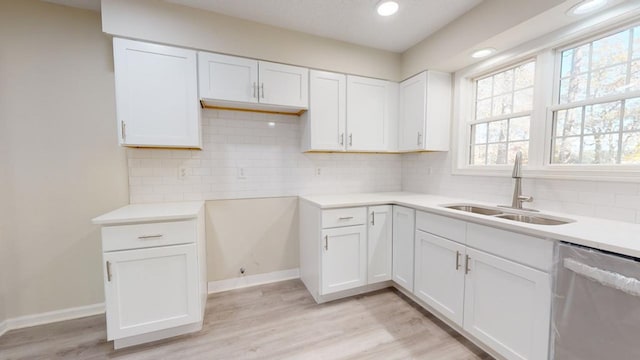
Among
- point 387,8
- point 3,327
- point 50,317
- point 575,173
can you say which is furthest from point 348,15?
point 3,327

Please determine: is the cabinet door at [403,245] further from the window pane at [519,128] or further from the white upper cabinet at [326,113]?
the window pane at [519,128]

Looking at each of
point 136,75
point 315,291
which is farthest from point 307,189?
point 136,75

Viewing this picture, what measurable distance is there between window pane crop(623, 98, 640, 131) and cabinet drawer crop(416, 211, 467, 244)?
1088mm

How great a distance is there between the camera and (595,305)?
1053 mm

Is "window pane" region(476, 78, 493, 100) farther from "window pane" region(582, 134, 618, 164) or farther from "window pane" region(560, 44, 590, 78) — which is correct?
"window pane" region(582, 134, 618, 164)

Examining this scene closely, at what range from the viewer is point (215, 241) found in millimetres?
2428

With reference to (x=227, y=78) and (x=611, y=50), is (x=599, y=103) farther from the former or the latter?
(x=227, y=78)

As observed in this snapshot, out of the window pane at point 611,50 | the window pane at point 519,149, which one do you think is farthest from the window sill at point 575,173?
the window pane at point 611,50

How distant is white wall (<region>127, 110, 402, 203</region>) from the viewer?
220 centimetres

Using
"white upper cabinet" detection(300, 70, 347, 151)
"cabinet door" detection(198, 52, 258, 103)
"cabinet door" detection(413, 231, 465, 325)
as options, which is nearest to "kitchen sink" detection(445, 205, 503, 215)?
"cabinet door" detection(413, 231, 465, 325)

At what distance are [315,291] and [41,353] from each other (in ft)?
6.38

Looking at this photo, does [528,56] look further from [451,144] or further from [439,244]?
[439,244]

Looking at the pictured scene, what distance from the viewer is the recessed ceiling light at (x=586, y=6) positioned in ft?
4.61

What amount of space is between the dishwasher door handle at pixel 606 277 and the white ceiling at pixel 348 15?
1.90m
